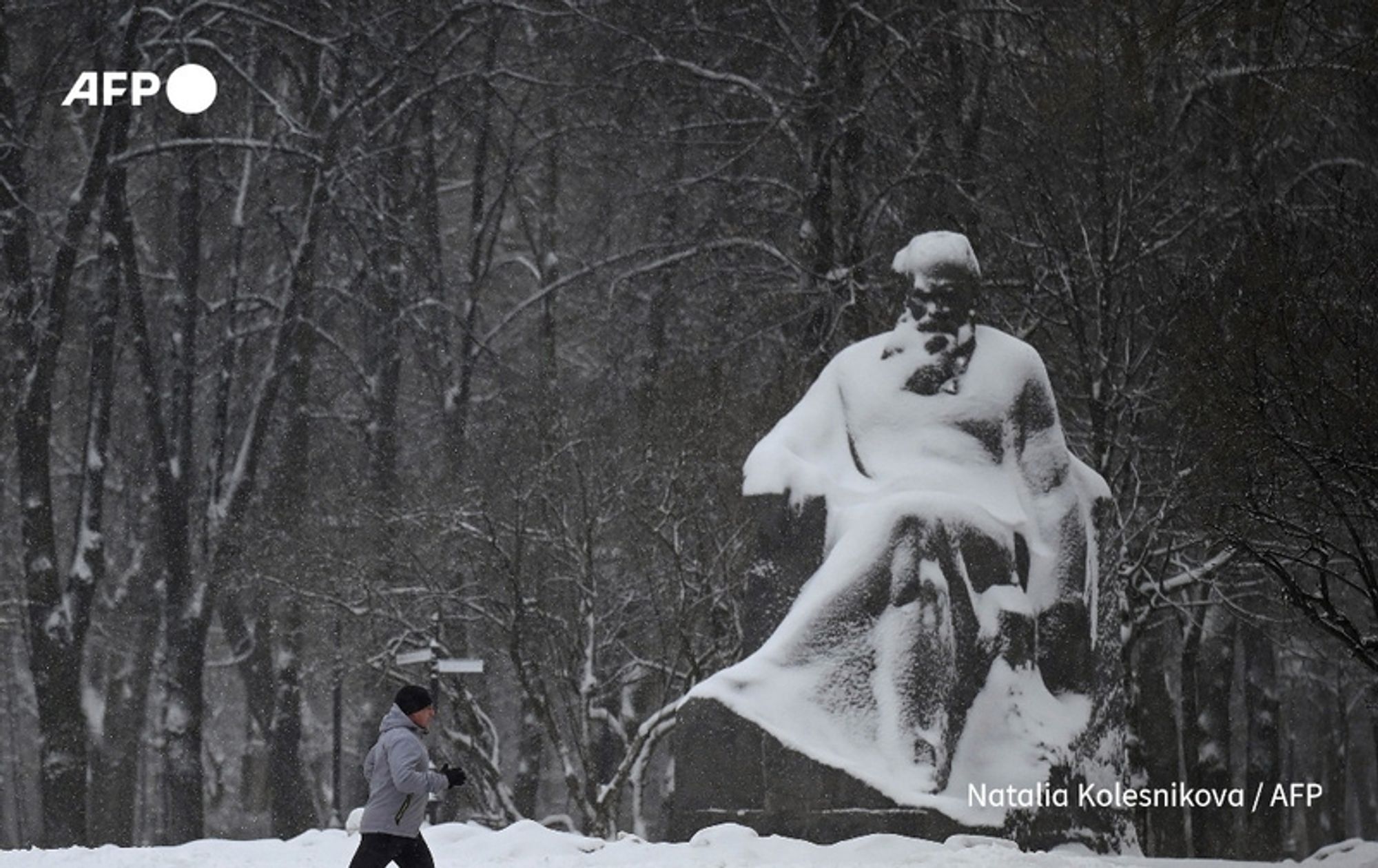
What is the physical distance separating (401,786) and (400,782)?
0.7 inches

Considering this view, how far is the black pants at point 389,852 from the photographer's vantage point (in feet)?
28.5

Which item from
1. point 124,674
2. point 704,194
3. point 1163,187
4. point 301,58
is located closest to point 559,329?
point 704,194

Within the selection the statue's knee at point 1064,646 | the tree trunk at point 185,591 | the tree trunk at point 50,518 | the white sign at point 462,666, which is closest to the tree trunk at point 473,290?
A: the tree trunk at point 185,591

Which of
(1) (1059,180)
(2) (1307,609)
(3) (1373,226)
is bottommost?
(2) (1307,609)

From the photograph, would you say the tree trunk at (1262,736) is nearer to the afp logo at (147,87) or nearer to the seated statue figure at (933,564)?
the seated statue figure at (933,564)

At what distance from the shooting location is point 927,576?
10781 mm

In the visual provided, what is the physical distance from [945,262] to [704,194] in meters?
13.9

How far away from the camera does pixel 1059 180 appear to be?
1959 centimetres

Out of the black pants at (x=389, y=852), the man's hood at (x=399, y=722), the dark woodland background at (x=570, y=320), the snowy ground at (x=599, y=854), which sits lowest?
the black pants at (x=389, y=852)

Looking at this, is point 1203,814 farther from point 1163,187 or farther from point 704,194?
point 704,194

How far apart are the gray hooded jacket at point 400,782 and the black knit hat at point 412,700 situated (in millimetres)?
41

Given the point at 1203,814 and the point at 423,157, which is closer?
the point at 1203,814

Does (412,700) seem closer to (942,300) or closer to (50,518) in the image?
(942,300)

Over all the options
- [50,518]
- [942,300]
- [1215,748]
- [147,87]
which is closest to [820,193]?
[1215,748]
